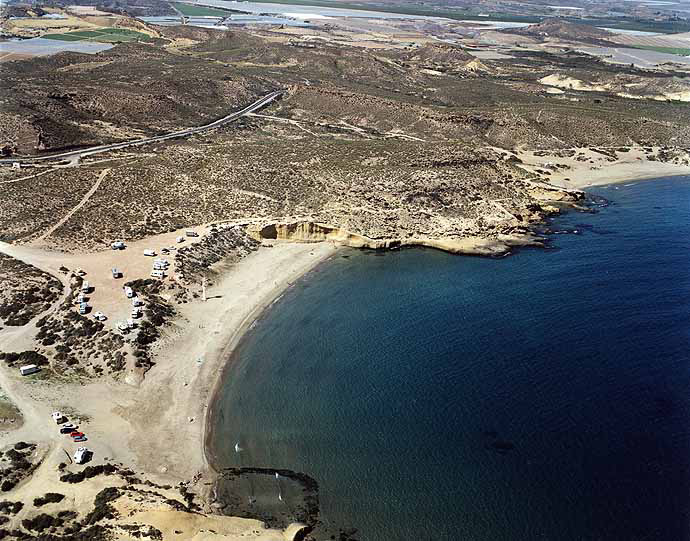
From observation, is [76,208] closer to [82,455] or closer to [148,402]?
[148,402]

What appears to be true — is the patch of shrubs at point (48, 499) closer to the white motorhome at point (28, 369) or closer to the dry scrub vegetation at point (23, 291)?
the white motorhome at point (28, 369)

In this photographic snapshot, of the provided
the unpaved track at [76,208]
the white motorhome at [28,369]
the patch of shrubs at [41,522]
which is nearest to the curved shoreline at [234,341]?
the patch of shrubs at [41,522]

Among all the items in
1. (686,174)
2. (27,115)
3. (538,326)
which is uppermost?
(27,115)

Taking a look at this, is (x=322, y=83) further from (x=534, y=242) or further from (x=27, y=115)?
(x=534, y=242)

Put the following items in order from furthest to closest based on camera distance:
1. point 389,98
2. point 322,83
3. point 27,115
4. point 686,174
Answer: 1. point 322,83
2. point 389,98
3. point 686,174
4. point 27,115

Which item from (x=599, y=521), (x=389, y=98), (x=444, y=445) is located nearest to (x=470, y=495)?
(x=444, y=445)

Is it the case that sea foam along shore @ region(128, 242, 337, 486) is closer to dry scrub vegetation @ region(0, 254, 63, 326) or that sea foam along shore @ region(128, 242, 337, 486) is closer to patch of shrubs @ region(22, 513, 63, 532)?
patch of shrubs @ region(22, 513, 63, 532)

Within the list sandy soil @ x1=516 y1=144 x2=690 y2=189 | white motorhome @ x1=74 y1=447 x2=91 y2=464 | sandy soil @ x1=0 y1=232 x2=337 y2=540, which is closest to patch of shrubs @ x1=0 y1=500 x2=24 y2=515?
sandy soil @ x1=0 y1=232 x2=337 y2=540
